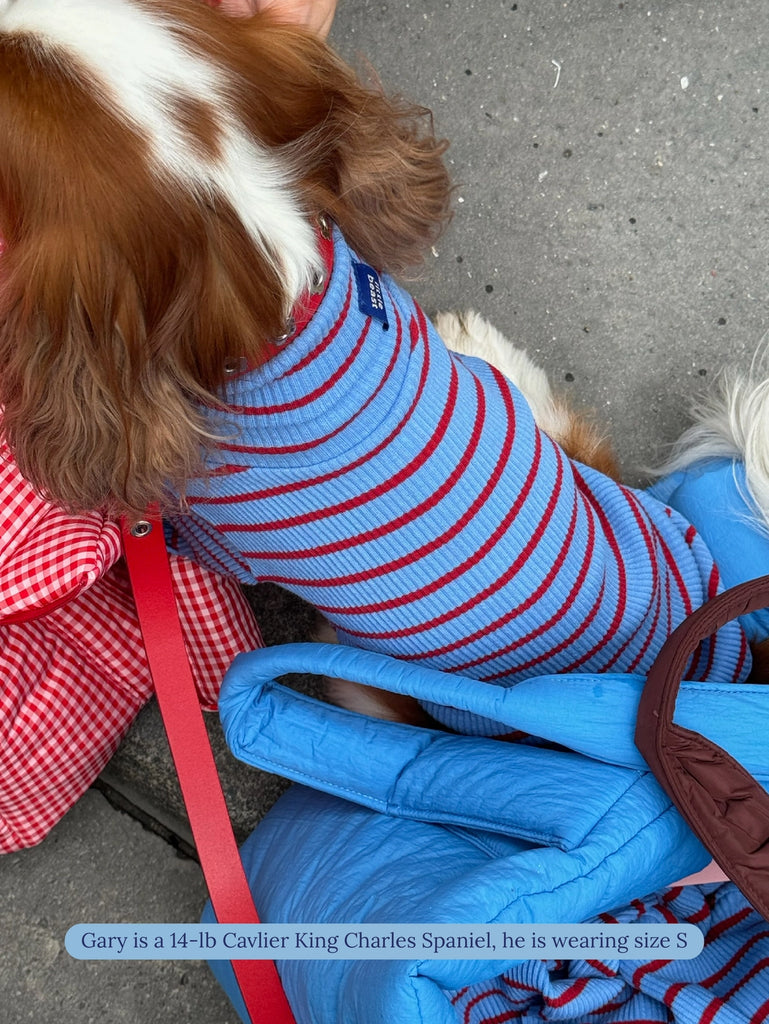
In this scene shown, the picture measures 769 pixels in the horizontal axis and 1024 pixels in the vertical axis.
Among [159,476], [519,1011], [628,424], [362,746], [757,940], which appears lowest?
[519,1011]

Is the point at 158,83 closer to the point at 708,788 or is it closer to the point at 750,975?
the point at 708,788

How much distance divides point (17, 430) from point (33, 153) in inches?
12.7

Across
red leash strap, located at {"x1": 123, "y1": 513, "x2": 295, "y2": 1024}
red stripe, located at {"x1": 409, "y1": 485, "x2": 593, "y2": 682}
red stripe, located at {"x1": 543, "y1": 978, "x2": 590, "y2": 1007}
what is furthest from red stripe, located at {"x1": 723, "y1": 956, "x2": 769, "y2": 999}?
red leash strap, located at {"x1": 123, "y1": 513, "x2": 295, "y2": 1024}

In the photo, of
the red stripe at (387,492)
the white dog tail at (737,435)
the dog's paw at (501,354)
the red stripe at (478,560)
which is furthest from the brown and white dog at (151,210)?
the white dog tail at (737,435)

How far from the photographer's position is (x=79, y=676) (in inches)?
56.8

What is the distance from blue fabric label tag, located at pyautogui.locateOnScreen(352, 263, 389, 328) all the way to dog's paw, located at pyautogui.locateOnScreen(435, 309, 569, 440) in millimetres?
543

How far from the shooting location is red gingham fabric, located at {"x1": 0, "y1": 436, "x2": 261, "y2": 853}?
1386mm

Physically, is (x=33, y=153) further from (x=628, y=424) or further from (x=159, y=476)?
(x=628, y=424)

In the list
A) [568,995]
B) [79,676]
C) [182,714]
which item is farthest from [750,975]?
[79,676]

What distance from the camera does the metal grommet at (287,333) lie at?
3.10 ft

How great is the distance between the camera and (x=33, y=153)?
819 mm

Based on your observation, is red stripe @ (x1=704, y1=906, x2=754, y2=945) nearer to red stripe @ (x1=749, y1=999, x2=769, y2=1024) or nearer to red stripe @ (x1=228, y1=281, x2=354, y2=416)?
red stripe @ (x1=749, y1=999, x2=769, y2=1024)

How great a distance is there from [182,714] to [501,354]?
0.81m

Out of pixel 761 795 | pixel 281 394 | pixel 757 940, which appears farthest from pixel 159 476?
pixel 757 940
